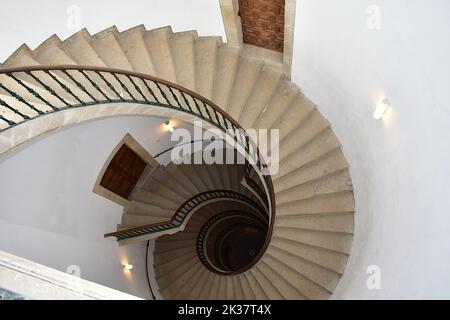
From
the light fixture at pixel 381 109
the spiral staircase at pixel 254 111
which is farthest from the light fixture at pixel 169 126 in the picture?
the light fixture at pixel 381 109

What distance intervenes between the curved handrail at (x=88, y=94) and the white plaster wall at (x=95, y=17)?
145 centimetres

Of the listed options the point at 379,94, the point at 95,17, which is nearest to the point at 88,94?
the point at 95,17

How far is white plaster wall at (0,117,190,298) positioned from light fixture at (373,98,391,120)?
5188mm

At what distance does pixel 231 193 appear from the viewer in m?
11.4

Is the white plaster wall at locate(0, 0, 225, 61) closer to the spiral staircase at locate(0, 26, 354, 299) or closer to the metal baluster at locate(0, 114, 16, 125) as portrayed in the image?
the spiral staircase at locate(0, 26, 354, 299)

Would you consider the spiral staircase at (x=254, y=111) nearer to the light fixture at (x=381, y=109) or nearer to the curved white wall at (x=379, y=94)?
the curved white wall at (x=379, y=94)

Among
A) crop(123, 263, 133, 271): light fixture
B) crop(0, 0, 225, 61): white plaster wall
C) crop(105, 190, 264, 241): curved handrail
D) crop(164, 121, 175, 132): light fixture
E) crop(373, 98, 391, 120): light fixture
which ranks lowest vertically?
crop(123, 263, 133, 271): light fixture

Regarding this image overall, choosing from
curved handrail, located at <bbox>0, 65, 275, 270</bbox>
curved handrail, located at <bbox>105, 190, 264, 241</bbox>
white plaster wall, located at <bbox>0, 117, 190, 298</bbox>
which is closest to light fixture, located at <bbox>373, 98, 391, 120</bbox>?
curved handrail, located at <bbox>0, 65, 275, 270</bbox>

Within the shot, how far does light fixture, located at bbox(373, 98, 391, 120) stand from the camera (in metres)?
5.50

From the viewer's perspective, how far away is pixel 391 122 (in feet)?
17.9

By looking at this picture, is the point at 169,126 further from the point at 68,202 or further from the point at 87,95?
the point at 87,95

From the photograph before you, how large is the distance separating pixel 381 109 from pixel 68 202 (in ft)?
19.5

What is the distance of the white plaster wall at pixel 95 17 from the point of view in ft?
21.9

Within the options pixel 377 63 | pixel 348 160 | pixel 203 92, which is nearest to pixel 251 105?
pixel 203 92
